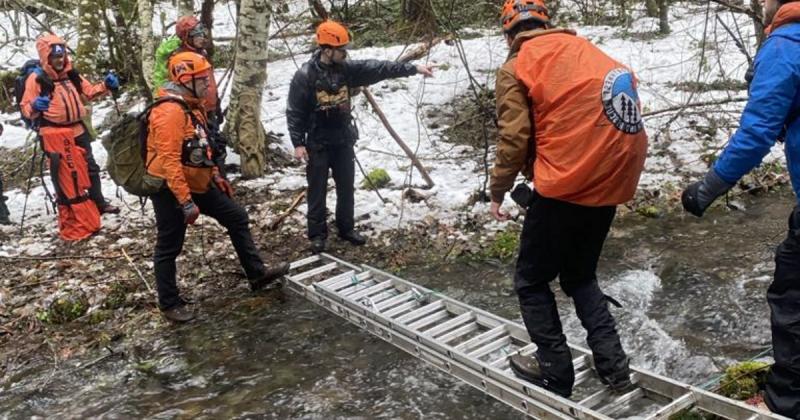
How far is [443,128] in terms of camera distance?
37.4 ft

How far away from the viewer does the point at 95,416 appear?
5023 millimetres

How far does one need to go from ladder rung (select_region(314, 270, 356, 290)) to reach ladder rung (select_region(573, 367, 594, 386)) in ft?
8.52

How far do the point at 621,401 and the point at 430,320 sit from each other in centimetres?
188

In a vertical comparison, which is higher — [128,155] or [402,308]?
[128,155]

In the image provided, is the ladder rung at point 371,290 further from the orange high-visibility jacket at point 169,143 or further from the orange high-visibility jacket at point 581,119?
the orange high-visibility jacket at point 581,119

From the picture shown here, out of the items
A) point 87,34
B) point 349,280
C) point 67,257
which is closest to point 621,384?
point 349,280

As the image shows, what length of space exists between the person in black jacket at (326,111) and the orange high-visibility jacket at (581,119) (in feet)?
10.6

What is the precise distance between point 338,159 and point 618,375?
13.8ft

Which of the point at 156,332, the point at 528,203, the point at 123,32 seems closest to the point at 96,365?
the point at 156,332

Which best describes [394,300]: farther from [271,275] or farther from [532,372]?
[532,372]

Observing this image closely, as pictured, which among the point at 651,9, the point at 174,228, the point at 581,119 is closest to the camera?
the point at 581,119

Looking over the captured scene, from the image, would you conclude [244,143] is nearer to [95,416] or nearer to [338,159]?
[338,159]

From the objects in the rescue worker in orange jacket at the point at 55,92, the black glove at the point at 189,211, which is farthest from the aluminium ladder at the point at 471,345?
the rescue worker in orange jacket at the point at 55,92

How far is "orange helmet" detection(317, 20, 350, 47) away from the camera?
684 centimetres
